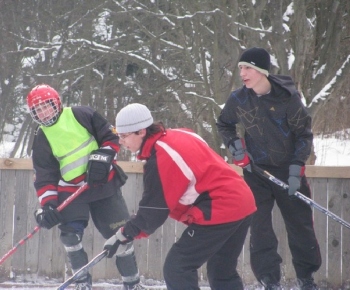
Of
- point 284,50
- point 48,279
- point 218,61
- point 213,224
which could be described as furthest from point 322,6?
point 213,224

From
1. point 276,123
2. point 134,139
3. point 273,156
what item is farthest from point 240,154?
point 134,139

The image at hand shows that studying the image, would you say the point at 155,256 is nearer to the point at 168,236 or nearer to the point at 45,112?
the point at 168,236

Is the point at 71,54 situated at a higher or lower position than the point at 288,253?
higher

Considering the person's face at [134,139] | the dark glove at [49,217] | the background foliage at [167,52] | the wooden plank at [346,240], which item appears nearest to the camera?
the person's face at [134,139]

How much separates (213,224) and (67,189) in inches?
57.3

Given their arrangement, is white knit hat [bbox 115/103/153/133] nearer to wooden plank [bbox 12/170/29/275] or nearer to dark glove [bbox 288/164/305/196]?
dark glove [bbox 288/164/305/196]

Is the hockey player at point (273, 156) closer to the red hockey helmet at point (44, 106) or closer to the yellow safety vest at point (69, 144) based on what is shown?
the yellow safety vest at point (69, 144)

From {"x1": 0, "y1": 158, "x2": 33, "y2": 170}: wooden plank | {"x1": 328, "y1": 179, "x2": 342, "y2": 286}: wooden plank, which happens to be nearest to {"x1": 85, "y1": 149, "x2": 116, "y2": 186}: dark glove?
{"x1": 0, "y1": 158, "x2": 33, "y2": 170}: wooden plank

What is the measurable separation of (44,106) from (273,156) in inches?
62.9

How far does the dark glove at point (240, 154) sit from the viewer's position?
4676mm

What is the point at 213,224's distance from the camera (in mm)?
3693

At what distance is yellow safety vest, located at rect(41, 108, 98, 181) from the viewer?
466 cm

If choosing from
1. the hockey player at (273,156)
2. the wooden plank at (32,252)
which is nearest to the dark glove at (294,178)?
the hockey player at (273,156)

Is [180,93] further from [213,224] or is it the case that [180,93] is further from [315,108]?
[213,224]
